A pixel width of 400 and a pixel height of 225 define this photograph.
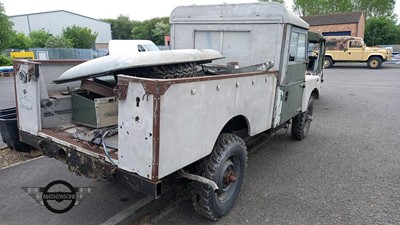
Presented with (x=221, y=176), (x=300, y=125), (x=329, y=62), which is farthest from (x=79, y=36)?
(x=221, y=176)

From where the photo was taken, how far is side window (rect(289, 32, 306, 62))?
184 inches

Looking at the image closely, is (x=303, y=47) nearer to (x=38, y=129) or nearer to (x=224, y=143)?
(x=224, y=143)

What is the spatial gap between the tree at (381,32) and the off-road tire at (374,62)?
22.4 m

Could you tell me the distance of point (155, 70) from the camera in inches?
125

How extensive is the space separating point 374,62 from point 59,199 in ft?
89.0

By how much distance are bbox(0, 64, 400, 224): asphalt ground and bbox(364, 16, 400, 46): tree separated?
1738 inches

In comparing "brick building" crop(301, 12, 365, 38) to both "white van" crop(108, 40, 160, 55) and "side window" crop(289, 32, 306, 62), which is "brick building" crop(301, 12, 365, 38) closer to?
"white van" crop(108, 40, 160, 55)

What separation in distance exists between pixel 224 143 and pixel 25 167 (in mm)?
3230

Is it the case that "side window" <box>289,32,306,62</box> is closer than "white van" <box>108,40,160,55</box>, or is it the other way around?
"side window" <box>289,32,306,62</box>

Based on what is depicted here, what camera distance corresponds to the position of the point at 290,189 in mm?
4211

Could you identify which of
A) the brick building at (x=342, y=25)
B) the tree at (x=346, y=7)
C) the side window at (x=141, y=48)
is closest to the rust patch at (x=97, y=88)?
the side window at (x=141, y=48)

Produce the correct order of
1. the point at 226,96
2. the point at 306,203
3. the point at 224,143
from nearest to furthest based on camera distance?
the point at 226,96
the point at 224,143
the point at 306,203

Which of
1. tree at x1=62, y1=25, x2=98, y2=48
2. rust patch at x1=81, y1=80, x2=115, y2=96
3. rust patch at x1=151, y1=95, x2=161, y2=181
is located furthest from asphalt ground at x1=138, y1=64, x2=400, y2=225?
tree at x1=62, y1=25, x2=98, y2=48

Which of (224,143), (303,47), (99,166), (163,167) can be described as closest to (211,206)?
(224,143)
